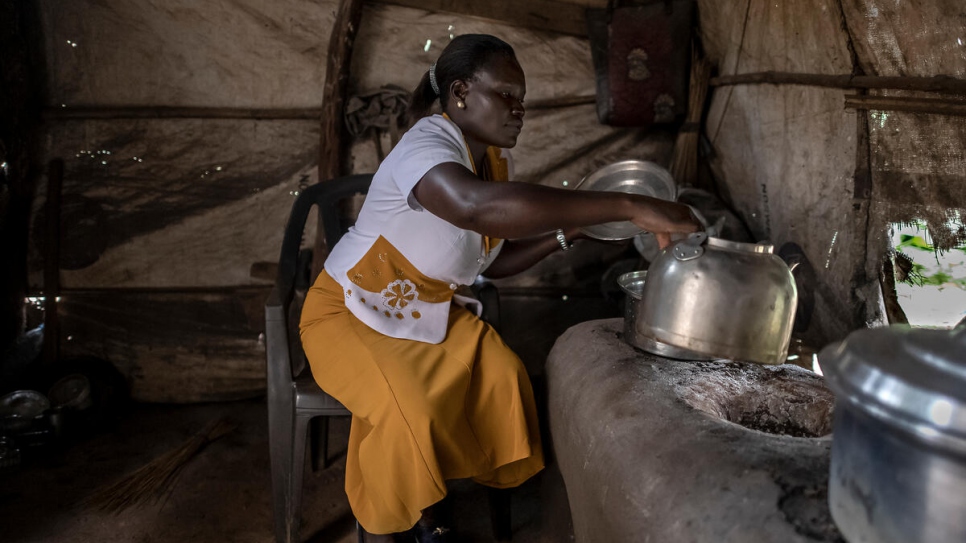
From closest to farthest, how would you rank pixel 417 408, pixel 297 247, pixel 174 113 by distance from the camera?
pixel 417 408, pixel 297 247, pixel 174 113

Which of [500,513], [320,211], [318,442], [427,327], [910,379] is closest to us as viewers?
[910,379]

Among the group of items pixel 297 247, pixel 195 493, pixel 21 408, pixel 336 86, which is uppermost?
pixel 336 86

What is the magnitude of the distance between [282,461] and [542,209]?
1232 millimetres

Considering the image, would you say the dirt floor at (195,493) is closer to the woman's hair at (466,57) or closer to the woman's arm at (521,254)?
the woman's arm at (521,254)

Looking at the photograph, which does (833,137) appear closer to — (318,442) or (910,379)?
(910,379)

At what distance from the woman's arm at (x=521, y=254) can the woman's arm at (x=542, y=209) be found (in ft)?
2.29

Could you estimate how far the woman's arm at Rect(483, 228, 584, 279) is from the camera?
218 centimetres

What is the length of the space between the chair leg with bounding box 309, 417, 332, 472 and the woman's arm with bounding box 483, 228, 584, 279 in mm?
1051

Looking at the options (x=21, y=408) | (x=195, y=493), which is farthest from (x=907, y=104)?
(x=21, y=408)

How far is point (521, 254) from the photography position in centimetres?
223

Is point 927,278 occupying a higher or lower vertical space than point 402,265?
higher

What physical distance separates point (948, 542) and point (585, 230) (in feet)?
4.45

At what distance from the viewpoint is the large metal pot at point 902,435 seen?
65cm

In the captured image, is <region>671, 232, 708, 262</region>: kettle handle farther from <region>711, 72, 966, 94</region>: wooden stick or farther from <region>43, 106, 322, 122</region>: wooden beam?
<region>43, 106, 322, 122</region>: wooden beam
